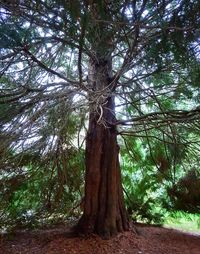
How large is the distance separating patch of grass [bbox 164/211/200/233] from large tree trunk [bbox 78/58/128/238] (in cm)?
101

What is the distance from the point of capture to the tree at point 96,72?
2.43m

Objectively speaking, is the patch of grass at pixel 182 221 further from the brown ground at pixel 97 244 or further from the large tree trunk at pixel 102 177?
the large tree trunk at pixel 102 177

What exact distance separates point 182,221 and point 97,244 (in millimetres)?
2204

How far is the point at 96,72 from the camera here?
407cm

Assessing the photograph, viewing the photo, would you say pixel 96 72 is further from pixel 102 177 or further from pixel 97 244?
pixel 97 244

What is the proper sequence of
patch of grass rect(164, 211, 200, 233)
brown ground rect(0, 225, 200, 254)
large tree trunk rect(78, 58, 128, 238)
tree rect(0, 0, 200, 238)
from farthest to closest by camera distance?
1. patch of grass rect(164, 211, 200, 233)
2. large tree trunk rect(78, 58, 128, 238)
3. brown ground rect(0, 225, 200, 254)
4. tree rect(0, 0, 200, 238)

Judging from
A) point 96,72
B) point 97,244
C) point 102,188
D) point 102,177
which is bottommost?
point 97,244

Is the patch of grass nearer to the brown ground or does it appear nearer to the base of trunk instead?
→ the brown ground

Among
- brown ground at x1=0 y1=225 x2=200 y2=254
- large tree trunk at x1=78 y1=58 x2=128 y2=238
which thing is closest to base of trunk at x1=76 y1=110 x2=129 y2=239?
large tree trunk at x1=78 y1=58 x2=128 y2=238

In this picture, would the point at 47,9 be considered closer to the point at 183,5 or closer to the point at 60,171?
the point at 183,5

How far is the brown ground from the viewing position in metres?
3.39

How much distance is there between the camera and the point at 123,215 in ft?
12.8

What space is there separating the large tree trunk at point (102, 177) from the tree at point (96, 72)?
1 cm

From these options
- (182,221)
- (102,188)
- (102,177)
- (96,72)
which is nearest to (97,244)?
(102,188)
